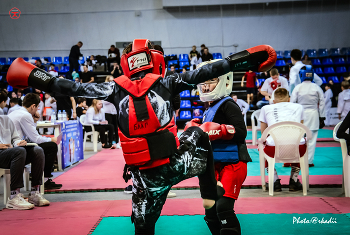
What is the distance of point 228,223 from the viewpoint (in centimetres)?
214

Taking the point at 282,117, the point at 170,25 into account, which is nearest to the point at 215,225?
the point at 282,117

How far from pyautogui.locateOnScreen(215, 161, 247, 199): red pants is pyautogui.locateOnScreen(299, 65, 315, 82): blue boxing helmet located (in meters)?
4.32

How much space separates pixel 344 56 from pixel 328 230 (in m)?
16.3

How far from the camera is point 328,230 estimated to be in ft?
9.86

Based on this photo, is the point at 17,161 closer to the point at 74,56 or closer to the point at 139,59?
the point at 139,59

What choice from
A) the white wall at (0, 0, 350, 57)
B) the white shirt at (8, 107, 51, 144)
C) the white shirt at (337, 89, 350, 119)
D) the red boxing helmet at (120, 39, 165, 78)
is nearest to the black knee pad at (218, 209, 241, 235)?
the red boxing helmet at (120, 39, 165, 78)

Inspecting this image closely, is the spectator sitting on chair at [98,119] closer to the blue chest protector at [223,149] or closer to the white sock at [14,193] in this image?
the white sock at [14,193]

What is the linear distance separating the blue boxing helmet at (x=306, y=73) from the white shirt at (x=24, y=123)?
483 centimetres

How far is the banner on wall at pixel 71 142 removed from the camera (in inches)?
256

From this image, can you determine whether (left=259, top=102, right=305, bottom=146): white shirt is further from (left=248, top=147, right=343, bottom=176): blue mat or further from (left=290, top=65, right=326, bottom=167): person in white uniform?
(left=248, top=147, right=343, bottom=176): blue mat

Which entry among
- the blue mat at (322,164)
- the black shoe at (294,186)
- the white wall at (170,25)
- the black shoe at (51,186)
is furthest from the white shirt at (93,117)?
the white wall at (170,25)

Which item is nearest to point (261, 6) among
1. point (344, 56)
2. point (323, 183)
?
point (344, 56)

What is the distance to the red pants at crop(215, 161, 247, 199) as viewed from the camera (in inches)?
88.5

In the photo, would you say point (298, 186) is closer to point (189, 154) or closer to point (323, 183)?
point (323, 183)
